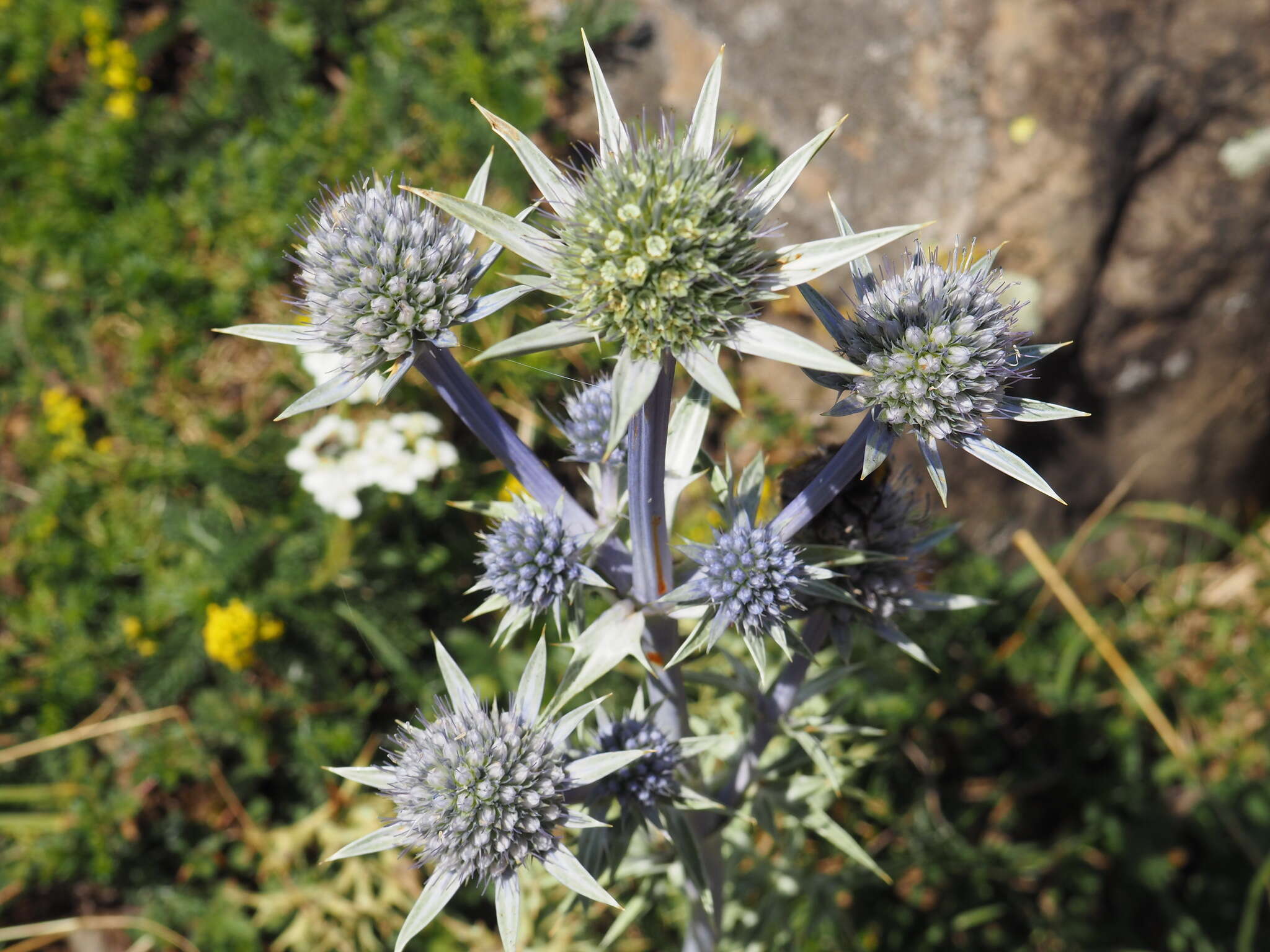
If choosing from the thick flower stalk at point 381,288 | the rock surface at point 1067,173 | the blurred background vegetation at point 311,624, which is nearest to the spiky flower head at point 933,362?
the thick flower stalk at point 381,288

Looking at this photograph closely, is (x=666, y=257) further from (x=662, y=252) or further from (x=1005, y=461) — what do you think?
(x=1005, y=461)

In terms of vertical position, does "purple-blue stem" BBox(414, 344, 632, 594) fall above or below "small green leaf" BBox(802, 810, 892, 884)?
above

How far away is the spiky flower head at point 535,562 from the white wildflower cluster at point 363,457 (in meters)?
2.18

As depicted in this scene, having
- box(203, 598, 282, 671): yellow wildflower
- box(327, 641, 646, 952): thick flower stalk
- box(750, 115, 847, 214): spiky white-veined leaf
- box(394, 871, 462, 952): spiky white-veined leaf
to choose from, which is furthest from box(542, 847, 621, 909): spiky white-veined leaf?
box(203, 598, 282, 671): yellow wildflower

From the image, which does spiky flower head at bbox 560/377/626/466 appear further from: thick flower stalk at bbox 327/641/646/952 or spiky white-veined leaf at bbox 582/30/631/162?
spiky white-veined leaf at bbox 582/30/631/162

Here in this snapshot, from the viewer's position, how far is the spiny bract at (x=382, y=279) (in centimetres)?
178

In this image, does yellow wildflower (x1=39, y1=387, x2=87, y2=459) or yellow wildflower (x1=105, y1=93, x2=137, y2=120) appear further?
yellow wildflower (x1=105, y1=93, x2=137, y2=120)

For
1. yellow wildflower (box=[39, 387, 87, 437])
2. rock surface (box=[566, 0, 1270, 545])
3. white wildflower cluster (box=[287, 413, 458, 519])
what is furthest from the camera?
yellow wildflower (box=[39, 387, 87, 437])

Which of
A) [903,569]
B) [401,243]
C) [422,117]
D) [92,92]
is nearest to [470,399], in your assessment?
[401,243]

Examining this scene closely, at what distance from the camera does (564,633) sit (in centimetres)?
409

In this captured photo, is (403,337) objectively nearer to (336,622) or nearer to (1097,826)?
(336,622)

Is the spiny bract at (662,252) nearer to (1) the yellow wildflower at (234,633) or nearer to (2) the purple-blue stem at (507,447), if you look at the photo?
(2) the purple-blue stem at (507,447)

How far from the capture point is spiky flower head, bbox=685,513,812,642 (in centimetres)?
185

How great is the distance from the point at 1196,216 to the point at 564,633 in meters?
3.85
